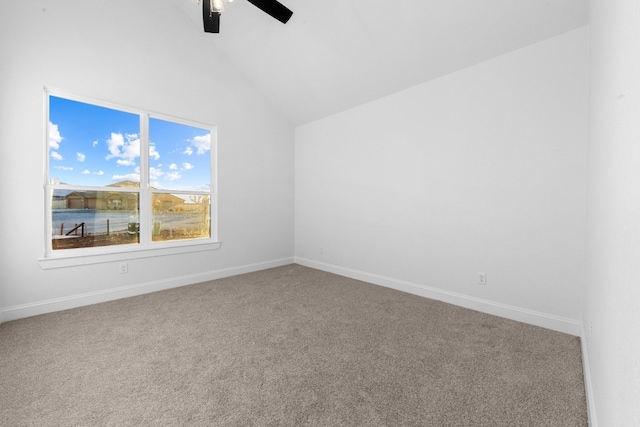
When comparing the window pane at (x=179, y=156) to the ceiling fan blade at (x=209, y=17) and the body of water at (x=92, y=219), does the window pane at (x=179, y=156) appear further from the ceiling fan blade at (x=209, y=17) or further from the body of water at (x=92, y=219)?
the ceiling fan blade at (x=209, y=17)

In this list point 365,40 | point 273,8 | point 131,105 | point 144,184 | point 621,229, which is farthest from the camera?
point 144,184

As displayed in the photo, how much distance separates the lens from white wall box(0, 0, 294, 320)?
2576 mm

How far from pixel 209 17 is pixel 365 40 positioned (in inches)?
60.6

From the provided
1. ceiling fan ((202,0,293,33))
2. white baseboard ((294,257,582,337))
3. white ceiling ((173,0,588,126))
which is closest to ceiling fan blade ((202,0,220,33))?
ceiling fan ((202,0,293,33))

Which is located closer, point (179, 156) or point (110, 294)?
point (110, 294)

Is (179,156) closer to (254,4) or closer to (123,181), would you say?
(123,181)

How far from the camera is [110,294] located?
3105mm

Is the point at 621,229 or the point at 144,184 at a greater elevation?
the point at 144,184

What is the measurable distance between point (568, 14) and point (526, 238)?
1787mm

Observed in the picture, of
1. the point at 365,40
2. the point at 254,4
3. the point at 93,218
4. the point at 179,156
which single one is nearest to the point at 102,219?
the point at 93,218

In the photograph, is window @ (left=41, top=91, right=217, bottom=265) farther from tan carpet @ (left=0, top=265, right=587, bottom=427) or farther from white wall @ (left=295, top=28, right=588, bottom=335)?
white wall @ (left=295, top=28, right=588, bottom=335)

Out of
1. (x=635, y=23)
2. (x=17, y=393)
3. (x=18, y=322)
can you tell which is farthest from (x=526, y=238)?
(x=18, y=322)

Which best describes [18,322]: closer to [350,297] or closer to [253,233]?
[253,233]

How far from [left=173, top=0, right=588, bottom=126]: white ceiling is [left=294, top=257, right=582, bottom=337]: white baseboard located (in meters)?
2.35
